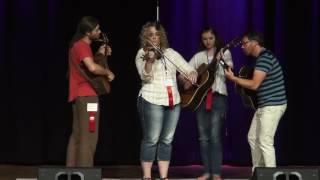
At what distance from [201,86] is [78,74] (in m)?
0.98

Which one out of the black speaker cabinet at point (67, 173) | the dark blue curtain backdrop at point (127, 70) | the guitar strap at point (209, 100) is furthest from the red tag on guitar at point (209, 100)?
the black speaker cabinet at point (67, 173)

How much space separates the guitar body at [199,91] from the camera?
552 cm

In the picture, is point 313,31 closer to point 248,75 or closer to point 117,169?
point 248,75

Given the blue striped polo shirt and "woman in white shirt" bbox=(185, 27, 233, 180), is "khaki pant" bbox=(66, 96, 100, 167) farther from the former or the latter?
the blue striped polo shirt

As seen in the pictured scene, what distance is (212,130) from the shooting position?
5.64 metres

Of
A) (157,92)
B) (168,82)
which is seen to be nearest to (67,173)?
(157,92)

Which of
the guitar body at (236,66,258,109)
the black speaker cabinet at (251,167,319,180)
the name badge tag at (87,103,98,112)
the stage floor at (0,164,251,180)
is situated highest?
the guitar body at (236,66,258,109)

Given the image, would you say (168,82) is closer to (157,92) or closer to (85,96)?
(157,92)

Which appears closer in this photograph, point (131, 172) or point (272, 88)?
point (272, 88)

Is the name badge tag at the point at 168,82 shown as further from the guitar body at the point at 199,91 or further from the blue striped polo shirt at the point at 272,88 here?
the blue striped polo shirt at the point at 272,88

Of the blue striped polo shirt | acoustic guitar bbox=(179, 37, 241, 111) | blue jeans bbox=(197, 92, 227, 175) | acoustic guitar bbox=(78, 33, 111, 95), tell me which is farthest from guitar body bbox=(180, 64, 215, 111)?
acoustic guitar bbox=(78, 33, 111, 95)

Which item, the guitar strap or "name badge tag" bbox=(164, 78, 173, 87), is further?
the guitar strap

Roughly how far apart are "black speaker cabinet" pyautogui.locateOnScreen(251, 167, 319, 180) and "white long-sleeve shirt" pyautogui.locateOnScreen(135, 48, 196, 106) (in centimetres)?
129

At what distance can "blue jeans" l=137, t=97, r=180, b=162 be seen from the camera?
5246 mm
